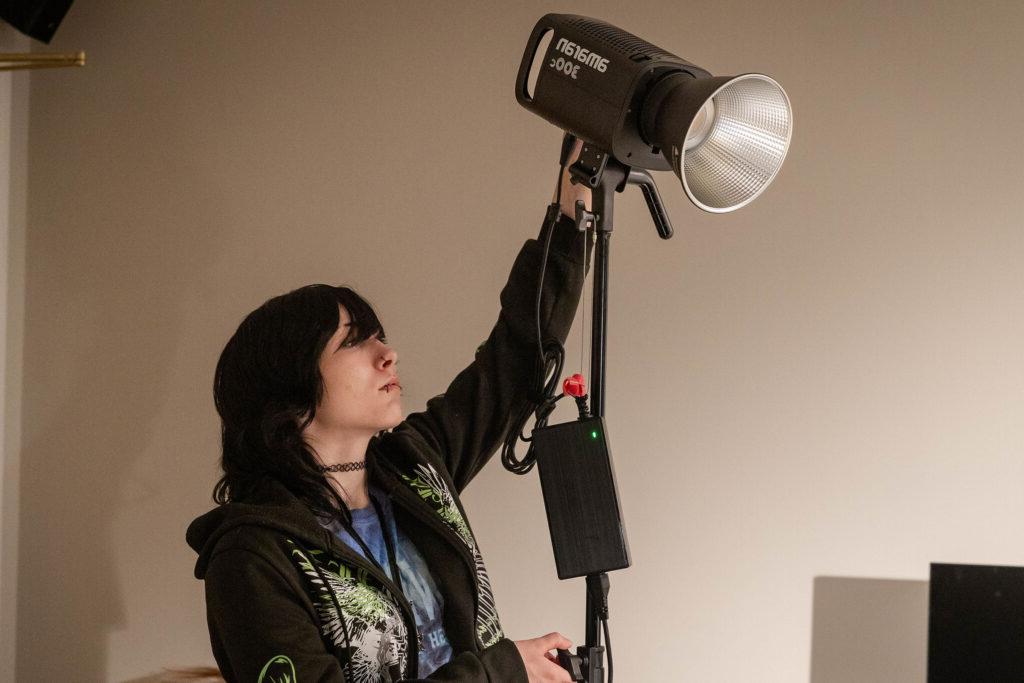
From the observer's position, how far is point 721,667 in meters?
1.77

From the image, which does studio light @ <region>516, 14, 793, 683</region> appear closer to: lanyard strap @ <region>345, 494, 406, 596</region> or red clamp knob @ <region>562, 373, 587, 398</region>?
red clamp knob @ <region>562, 373, 587, 398</region>

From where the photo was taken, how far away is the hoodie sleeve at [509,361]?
4.23 ft

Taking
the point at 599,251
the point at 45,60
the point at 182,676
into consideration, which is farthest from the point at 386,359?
the point at 182,676

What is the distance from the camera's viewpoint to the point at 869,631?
1.72 meters

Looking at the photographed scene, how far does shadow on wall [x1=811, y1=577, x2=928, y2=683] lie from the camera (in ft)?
5.63

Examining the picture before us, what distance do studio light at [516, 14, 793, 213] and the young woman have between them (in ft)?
0.46

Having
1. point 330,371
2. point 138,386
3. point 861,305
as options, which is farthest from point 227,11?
point 861,305

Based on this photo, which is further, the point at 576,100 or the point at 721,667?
the point at 721,667

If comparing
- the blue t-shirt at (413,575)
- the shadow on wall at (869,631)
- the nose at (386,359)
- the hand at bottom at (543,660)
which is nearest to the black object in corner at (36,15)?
the nose at (386,359)

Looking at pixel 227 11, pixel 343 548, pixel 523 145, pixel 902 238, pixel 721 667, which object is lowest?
pixel 721 667

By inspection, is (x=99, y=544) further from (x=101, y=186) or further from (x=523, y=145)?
(x=523, y=145)

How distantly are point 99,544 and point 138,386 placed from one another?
0.32 metres

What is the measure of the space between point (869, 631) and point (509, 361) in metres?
0.88

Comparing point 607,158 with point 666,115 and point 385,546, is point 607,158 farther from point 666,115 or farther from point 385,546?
point 385,546
